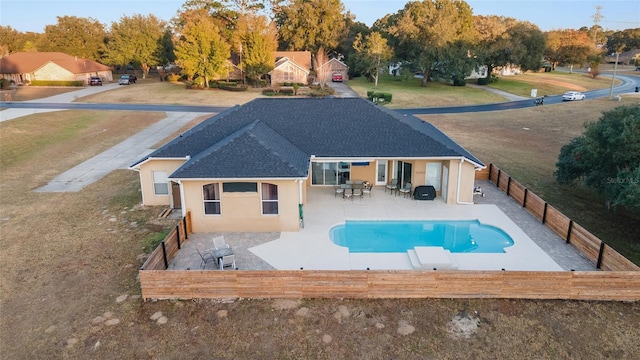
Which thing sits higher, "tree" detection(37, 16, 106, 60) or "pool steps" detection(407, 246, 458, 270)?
"tree" detection(37, 16, 106, 60)

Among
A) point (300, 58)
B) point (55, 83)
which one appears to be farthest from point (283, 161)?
point (55, 83)

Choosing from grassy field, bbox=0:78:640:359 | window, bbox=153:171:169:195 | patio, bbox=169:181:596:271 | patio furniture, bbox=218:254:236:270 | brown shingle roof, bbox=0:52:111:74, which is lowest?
grassy field, bbox=0:78:640:359

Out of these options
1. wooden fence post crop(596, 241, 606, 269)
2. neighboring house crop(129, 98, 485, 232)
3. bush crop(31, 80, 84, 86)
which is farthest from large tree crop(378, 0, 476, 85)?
wooden fence post crop(596, 241, 606, 269)

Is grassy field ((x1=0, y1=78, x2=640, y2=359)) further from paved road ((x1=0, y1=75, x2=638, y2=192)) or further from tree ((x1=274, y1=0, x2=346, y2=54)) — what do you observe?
tree ((x1=274, y1=0, x2=346, y2=54))

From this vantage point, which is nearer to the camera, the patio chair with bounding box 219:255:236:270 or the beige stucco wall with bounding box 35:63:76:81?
the patio chair with bounding box 219:255:236:270

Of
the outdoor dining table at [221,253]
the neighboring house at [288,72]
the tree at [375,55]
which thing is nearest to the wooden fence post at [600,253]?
the outdoor dining table at [221,253]

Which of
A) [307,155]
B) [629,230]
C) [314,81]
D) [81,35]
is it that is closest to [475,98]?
[314,81]

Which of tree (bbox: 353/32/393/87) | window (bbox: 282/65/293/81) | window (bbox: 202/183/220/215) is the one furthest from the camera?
window (bbox: 282/65/293/81)
